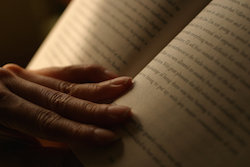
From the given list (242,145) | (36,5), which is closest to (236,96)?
(242,145)

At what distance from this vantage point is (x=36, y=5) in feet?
3.22

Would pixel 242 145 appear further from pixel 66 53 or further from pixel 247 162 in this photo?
pixel 66 53

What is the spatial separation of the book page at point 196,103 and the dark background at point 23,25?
70 centimetres

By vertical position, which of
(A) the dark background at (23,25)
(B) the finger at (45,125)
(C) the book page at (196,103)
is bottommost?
(A) the dark background at (23,25)

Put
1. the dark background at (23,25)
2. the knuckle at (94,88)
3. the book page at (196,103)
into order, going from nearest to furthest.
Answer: the book page at (196,103), the knuckle at (94,88), the dark background at (23,25)

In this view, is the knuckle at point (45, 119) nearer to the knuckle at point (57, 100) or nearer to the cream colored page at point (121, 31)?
the knuckle at point (57, 100)

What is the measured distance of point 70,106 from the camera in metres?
0.43

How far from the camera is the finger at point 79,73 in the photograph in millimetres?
511

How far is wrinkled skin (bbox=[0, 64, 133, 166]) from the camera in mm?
397

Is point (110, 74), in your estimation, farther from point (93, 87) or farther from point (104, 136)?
point (104, 136)

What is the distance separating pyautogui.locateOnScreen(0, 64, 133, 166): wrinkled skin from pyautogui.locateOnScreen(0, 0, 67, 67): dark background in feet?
1.63

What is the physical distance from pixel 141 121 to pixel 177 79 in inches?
3.5

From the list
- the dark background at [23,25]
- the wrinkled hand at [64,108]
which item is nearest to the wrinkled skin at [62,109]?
the wrinkled hand at [64,108]

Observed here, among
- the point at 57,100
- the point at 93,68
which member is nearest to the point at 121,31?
the point at 93,68
